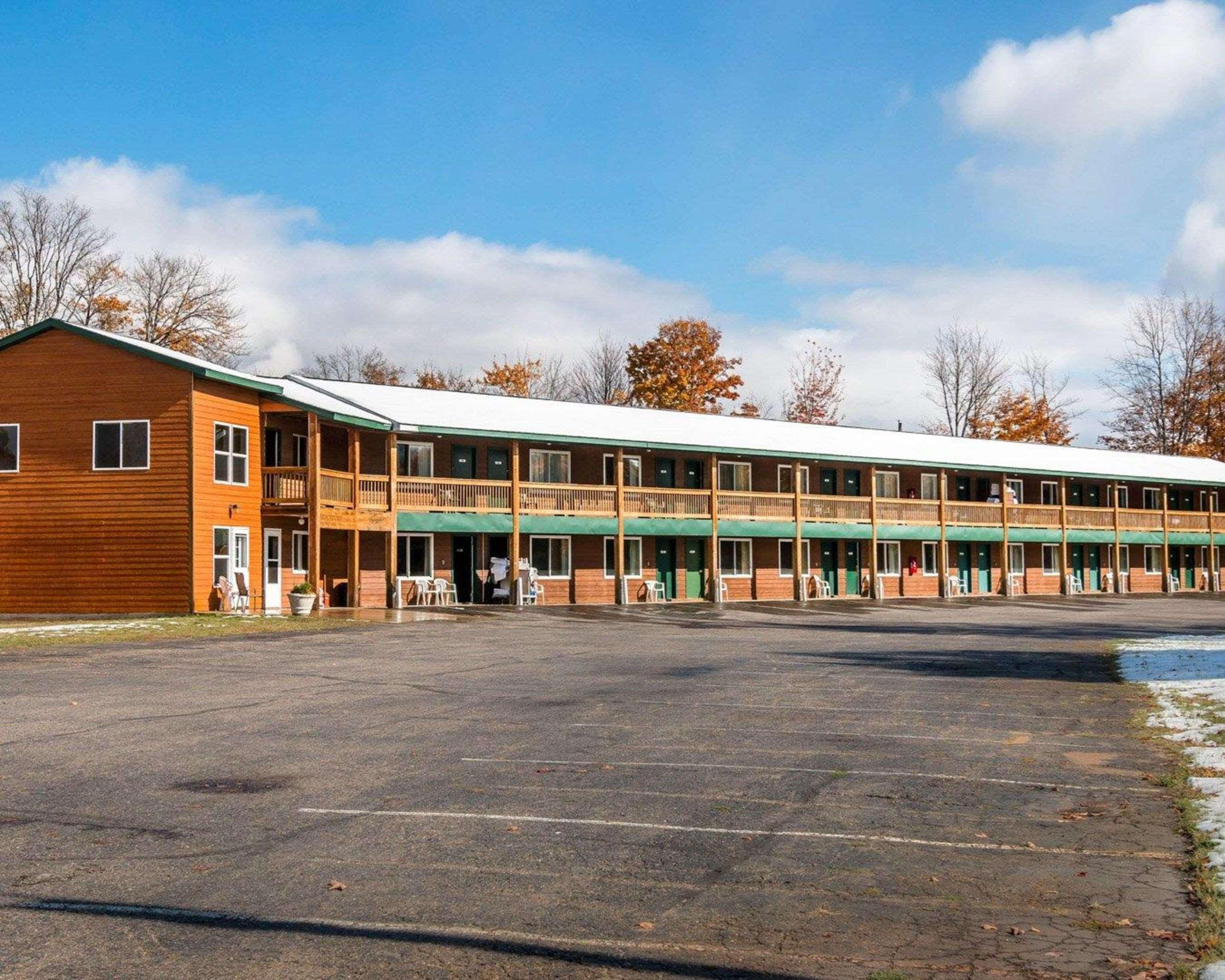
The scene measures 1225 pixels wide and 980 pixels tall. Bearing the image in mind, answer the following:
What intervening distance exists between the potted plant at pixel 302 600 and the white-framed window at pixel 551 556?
12.0 m

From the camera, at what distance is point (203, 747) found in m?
11.4

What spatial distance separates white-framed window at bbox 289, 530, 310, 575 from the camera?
120 feet

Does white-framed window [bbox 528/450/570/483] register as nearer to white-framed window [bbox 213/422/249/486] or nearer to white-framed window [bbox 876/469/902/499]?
white-framed window [bbox 213/422/249/486]

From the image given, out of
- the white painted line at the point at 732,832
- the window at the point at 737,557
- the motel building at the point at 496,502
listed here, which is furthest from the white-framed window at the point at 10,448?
the white painted line at the point at 732,832

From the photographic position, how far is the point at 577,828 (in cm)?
830

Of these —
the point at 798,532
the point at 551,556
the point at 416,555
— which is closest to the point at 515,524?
→ the point at 416,555

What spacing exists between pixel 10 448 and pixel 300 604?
27.8 ft

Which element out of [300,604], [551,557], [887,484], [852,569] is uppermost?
[887,484]

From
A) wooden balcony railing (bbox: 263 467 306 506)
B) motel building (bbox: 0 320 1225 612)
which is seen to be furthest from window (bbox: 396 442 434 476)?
wooden balcony railing (bbox: 263 467 306 506)

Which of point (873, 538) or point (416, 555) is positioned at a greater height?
point (873, 538)

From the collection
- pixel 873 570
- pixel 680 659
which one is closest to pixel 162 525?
pixel 680 659

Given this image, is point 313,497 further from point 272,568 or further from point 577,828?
point 577,828

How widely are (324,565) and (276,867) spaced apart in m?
31.4

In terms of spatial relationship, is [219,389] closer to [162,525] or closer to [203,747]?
[162,525]
